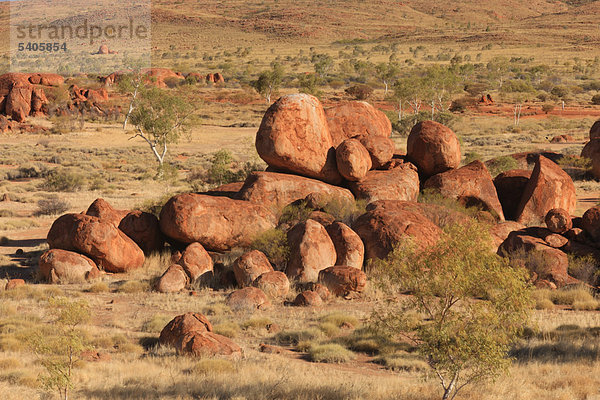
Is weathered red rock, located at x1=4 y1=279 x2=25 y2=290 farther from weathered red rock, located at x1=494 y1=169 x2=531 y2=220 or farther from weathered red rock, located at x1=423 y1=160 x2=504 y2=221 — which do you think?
weathered red rock, located at x1=494 y1=169 x2=531 y2=220

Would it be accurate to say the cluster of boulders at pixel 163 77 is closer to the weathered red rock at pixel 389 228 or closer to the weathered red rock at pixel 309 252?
the weathered red rock at pixel 389 228

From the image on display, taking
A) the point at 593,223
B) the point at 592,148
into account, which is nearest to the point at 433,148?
the point at 593,223

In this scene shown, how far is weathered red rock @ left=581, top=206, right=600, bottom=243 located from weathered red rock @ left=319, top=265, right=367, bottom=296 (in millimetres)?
6799

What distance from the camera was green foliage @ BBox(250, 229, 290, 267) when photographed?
1817cm

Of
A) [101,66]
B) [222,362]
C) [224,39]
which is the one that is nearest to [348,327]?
[222,362]

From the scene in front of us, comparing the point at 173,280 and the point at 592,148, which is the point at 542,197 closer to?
the point at 592,148

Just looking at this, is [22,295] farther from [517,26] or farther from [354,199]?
[517,26]

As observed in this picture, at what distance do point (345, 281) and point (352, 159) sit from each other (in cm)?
551

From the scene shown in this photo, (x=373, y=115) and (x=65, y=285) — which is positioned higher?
(x=373, y=115)

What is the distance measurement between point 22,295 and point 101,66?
425 feet

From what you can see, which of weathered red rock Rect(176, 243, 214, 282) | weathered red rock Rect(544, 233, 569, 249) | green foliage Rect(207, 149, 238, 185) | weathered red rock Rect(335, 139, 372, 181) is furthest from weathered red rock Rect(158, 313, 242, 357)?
green foliage Rect(207, 149, 238, 185)

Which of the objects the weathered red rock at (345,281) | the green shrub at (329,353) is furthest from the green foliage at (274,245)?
the green shrub at (329,353)

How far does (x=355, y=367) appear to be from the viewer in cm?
1231

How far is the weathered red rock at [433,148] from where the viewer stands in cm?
2261
